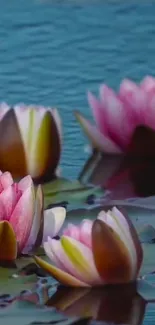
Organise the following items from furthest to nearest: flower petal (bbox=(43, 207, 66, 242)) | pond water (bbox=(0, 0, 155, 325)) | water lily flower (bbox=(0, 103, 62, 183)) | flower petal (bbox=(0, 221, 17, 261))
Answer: pond water (bbox=(0, 0, 155, 325)) < water lily flower (bbox=(0, 103, 62, 183)) < flower petal (bbox=(43, 207, 66, 242)) < flower petal (bbox=(0, 221, 17, 261))

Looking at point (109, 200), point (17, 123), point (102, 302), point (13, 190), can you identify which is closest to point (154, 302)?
point (102, 302)

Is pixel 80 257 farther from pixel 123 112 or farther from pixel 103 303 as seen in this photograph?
pixel 123 112

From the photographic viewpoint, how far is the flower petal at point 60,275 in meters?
1.94

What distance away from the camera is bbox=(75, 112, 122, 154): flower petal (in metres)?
2.72

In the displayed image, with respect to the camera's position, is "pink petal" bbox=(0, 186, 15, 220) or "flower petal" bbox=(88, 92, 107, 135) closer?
"pink petal" bbox=(0, 186, 15, 220)

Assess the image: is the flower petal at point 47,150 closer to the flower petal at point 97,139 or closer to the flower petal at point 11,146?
the flower petal at point 11,146

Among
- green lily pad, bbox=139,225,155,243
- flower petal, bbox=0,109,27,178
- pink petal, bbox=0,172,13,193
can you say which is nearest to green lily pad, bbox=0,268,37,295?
pink petal, bbox=0,172,13,193

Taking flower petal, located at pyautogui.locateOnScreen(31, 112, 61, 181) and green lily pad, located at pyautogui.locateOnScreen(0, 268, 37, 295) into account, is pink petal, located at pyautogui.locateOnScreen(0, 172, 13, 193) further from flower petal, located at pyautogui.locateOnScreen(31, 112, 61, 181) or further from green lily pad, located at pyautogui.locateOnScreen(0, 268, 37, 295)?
flower petal, located at pyautogui.locateOnScreen(31, 112, 61, 181)

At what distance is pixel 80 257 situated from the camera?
1947mm

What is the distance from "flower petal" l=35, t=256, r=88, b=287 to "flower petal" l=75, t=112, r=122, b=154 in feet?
2.51

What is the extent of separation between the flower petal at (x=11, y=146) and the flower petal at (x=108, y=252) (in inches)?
24.4

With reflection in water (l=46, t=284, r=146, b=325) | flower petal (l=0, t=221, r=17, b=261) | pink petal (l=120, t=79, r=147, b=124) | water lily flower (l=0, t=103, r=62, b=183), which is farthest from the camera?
pink petal (l=120, t=79, r=147, b=124)

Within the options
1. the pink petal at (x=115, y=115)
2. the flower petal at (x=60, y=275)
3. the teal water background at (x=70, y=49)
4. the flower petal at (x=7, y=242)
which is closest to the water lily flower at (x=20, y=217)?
the flower petal at (x=7, y=242)

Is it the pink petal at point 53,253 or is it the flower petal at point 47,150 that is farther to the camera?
the flower petal at point 47,150
